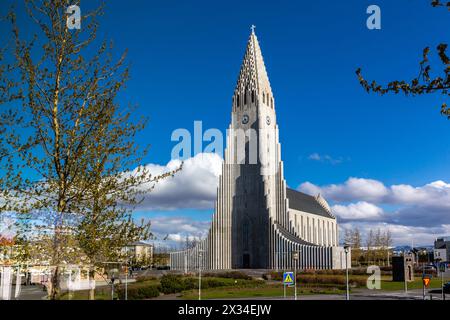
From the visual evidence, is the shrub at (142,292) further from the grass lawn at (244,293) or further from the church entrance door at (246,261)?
the church entrance door at (246,261)

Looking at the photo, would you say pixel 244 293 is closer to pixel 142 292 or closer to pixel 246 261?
pixel 142 292

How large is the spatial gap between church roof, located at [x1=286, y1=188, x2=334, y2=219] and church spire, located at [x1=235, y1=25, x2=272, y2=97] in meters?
26.2

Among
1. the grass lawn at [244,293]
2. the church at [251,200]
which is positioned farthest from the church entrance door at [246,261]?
the grass lawn at [244,293]

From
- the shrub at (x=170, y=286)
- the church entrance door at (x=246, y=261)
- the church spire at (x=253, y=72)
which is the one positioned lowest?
the church entrance door at (x=246, y=261)

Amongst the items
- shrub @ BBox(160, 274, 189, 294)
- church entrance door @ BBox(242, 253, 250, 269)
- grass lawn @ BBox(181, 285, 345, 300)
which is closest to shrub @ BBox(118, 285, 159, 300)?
shrub @ BBox(160, 274, 189, 294)

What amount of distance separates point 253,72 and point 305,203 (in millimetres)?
38460

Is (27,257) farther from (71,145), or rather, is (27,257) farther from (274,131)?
(274,131)

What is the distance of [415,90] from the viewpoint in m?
7.33

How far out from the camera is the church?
281ft

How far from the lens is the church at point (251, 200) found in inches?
3374

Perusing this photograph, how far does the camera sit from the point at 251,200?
89125 millimetres

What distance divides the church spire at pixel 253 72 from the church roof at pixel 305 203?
86.1 feet

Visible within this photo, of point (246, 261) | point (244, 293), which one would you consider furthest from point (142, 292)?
point (246, 261)
